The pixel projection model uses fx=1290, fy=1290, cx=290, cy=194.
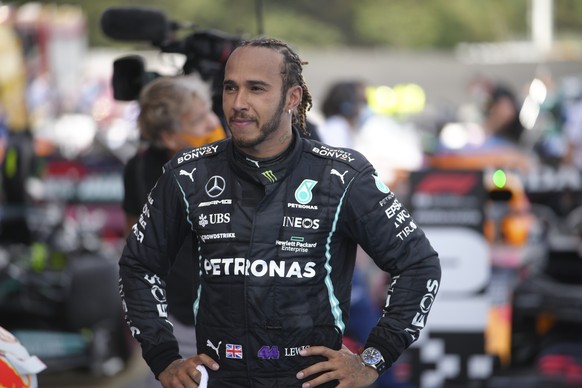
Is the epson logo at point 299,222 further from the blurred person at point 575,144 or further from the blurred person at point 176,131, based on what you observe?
the blurred person at point 575,144

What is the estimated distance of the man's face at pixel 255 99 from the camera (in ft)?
11.6

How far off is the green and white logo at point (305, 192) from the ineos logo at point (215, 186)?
217 mm

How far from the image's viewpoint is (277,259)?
3.51 m

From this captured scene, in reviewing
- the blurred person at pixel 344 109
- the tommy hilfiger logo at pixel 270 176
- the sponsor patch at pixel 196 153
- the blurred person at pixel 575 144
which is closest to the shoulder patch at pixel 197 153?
the sponsor patch at pixel 196 153

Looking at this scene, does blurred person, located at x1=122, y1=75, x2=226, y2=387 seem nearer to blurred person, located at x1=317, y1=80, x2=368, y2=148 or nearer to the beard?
the beard

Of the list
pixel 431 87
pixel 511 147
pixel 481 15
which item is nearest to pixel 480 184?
pixel 511 147

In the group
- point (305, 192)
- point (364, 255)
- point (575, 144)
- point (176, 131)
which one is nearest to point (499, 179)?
point (364, 255)

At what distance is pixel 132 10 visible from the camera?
17.1 ft

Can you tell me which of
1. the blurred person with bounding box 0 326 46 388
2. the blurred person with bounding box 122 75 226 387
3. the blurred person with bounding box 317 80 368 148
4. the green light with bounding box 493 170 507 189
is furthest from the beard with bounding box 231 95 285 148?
the green light with bounding box 493 170 507 189

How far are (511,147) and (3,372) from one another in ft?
26.4

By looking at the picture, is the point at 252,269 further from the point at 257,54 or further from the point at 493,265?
the point at 493,265

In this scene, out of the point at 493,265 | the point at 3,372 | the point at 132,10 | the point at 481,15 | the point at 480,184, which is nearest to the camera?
the point at 3,372

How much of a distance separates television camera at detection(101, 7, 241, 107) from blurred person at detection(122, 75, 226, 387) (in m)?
0.27

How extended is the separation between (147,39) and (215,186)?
182cm
